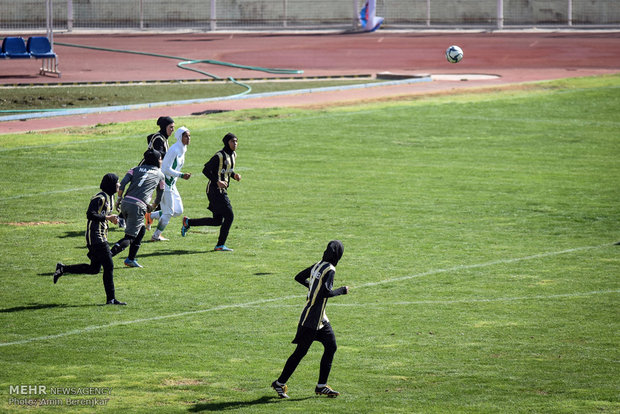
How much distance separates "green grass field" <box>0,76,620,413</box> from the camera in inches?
470

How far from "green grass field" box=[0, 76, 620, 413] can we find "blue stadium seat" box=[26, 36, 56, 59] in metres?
11.1

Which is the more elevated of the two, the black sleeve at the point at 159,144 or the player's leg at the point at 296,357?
the black sleeve at the point at 159,144

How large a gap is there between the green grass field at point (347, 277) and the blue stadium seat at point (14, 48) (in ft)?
36.4

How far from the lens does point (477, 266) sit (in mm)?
18328

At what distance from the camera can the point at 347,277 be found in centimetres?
1736

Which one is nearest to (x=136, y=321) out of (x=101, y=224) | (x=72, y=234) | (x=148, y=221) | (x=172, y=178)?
(x=101, y=224)

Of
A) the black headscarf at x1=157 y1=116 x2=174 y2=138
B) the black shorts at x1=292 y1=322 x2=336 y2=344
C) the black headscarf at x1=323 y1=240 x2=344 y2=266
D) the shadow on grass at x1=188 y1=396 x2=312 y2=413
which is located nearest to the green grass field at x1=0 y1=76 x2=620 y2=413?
the shadow on grass at x1=188 y1=396 x2=312 y2=413

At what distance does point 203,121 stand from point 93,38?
84.0 feet

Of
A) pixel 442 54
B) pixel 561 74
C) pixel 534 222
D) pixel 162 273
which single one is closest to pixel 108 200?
pixel 162 273

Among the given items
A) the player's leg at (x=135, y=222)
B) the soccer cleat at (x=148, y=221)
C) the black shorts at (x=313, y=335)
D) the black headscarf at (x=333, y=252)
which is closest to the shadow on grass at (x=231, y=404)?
the black shorts at (x=313, y=335)

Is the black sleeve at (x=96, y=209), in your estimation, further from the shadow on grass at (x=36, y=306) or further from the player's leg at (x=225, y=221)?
the player's leg at (x=225, y=221)

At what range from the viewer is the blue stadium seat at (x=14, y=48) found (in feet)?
136

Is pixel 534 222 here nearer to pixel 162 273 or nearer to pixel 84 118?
pixel 162 273

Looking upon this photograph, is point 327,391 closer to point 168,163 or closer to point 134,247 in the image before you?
point 134,247
